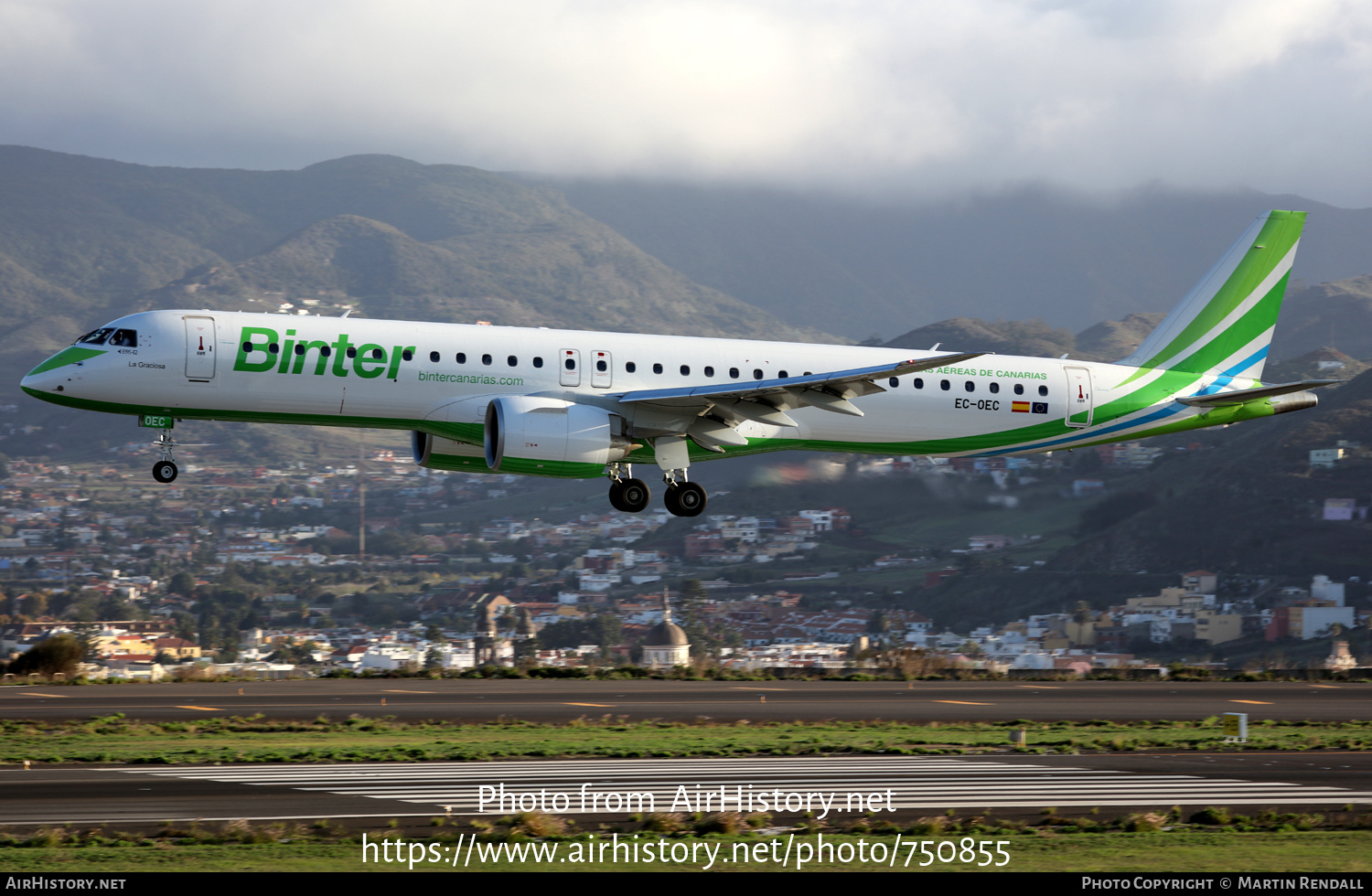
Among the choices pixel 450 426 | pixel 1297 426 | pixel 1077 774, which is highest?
pixel 1297 426

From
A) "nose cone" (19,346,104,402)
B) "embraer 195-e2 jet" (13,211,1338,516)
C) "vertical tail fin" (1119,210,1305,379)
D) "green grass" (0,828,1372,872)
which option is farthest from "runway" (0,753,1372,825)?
"vertical tail fin" (1119,210,1305,379)

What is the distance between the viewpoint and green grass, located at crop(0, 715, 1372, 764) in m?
26.3

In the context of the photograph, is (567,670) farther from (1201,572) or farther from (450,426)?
(1201,572)

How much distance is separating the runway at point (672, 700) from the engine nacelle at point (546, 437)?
617 cm

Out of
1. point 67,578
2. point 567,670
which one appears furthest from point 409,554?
point 567,670

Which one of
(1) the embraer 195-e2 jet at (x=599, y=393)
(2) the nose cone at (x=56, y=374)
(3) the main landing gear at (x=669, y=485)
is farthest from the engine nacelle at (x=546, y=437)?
(2) the nose cone at (x=56, y=374)

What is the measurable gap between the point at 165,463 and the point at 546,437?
10.3 meters

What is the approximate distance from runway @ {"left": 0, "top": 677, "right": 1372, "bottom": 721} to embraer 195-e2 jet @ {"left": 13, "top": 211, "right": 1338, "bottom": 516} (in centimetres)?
588

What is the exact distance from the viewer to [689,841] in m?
18.0

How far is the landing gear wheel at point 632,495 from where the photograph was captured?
38.6m

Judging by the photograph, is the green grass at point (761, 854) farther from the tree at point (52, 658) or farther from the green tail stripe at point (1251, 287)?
the tree at point (52, 658)

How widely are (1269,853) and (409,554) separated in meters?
166

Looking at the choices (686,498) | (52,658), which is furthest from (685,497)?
(52,658)

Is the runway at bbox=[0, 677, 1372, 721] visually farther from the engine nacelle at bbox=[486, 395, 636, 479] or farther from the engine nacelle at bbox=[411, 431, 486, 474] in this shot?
the engine nacelle at bbox=[411, 431, 486, 474]
